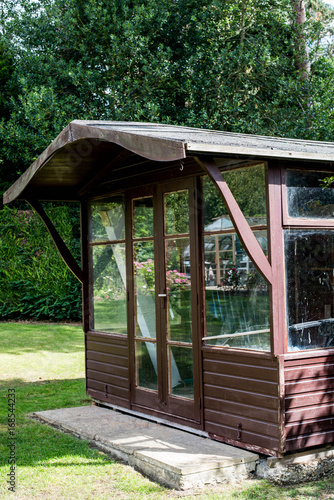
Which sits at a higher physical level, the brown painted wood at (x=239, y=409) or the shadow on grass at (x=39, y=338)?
the brown painted wood at (x=239, y=409)

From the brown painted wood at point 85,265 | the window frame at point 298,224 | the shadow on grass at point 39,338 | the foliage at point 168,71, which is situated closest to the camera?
the window frame at point 298,224

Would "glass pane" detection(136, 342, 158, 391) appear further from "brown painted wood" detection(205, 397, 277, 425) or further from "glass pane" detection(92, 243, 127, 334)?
"brown painted wood" detection(205, 397, 277, 425)

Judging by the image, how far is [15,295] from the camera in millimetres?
14734

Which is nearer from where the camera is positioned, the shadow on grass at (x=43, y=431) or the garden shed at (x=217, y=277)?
the garden shed at (x=217, y=277)

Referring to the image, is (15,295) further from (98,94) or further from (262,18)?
(262,18)

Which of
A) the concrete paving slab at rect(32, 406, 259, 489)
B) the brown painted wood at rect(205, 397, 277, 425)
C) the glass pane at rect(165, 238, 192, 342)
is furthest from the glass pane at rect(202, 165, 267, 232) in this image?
the concrete paving slab at rect(32, 406, 259, 489)

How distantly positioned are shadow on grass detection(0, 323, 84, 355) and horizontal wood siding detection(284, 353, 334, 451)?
7261 mm

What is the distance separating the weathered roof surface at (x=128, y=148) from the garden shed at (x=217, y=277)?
0.02 meters

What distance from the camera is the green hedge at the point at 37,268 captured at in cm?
1455

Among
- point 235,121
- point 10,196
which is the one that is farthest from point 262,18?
point 10,196

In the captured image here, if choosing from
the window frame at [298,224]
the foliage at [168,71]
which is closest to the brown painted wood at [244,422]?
the window frame at [298,224]

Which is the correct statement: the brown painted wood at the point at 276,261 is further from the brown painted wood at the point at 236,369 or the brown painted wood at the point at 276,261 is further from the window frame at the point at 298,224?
the brown painted wood at the point at 236,369

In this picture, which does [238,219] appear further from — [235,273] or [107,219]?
[107,219]

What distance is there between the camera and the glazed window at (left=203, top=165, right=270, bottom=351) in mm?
4652
